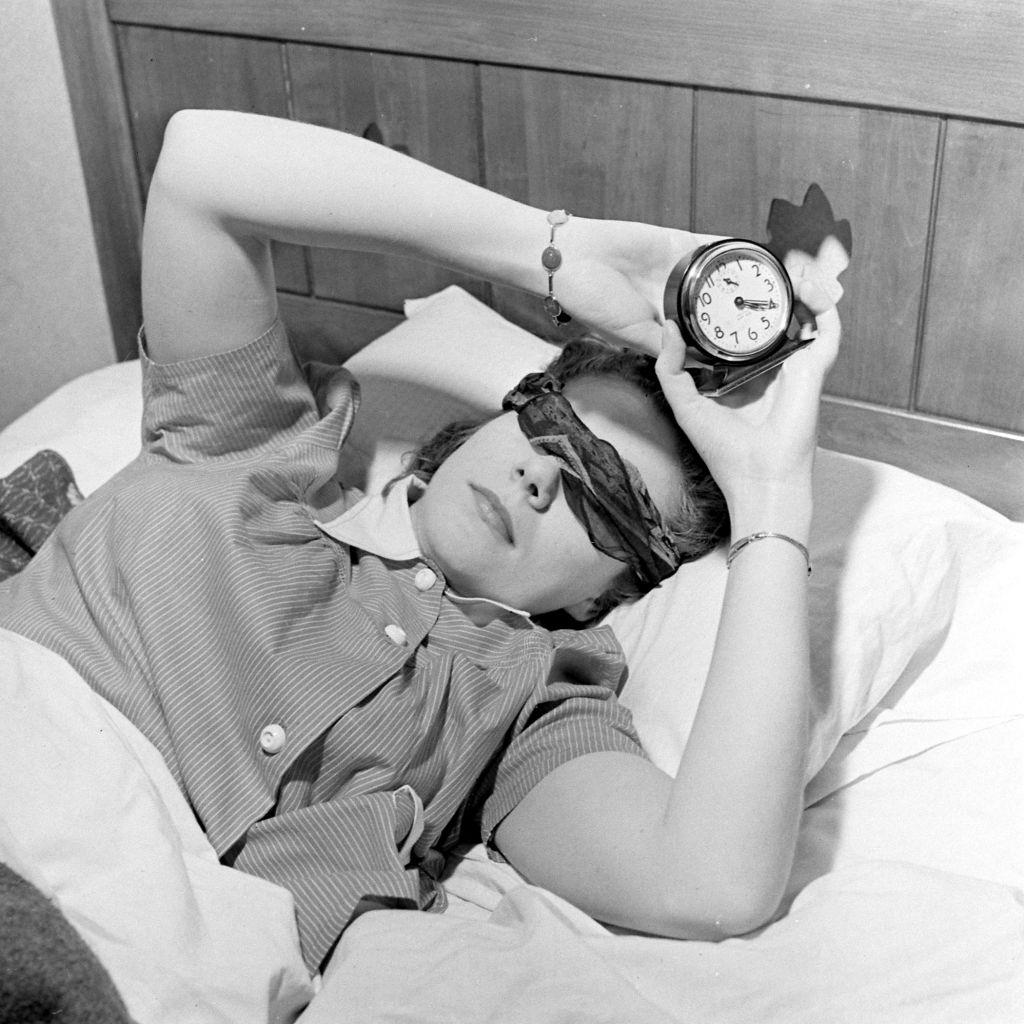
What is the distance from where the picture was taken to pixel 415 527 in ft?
4.61

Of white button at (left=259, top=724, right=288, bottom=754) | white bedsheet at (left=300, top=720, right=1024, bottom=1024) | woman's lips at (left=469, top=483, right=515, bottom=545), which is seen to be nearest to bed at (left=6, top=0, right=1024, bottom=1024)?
white bedsheet at (left=300, top=720, right=1024, bottom=1024)

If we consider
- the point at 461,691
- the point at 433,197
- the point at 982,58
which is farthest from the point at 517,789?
the point at 982,58

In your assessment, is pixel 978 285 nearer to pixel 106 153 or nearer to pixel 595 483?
pixel 595 483

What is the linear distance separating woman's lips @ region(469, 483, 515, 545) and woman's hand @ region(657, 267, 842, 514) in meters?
0.21

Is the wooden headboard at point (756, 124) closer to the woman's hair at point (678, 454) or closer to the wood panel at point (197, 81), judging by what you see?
the wood panel at point (197, 81)

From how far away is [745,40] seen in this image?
59.2 inches

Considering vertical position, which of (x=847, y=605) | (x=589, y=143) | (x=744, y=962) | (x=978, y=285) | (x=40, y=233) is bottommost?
(x=744, y=962)

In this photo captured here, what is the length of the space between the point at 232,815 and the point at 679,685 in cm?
49

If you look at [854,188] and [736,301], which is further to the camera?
[854,188]

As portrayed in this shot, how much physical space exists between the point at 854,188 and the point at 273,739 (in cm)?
93

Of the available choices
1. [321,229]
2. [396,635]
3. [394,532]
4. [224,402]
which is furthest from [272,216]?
[396,635]

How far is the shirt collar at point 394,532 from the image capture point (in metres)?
1.38

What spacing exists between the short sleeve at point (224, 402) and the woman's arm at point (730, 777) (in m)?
0.45

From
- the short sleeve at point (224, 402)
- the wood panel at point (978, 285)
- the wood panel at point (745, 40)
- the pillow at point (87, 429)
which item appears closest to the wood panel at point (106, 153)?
the pillow at point (87, 429)
